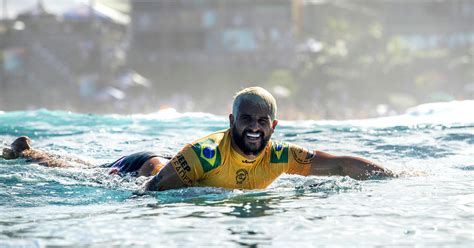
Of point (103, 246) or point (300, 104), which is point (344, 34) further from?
point (103, 246)

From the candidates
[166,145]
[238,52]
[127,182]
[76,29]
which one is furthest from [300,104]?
[127,182]

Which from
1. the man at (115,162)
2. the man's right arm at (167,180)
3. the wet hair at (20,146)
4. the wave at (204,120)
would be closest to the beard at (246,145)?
the man's right arm at (167,180)

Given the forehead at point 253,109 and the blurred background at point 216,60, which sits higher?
the blurred background at point 216,60

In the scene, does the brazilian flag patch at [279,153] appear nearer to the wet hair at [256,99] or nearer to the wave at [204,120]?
the wet hair at [256,99]

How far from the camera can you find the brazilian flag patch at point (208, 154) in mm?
7559

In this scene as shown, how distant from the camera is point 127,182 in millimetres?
8766

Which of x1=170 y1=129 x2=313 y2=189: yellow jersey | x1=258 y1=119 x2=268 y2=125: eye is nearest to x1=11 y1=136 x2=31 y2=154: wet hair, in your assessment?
x1=170 y1=129 x2=313 y2=189: yellow jersey

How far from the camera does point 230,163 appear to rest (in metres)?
7.79

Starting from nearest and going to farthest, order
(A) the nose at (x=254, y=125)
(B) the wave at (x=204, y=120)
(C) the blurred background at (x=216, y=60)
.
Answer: (A) the nose at (x=254, y=125) < (B) the wave at (x=204, y=120) < (C) the blurred background at (x=216, y=60)

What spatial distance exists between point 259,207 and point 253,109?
3.00ft

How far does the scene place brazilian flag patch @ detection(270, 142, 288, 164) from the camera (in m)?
8.14

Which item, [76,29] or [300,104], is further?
[76,29]

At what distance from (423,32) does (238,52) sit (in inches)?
629

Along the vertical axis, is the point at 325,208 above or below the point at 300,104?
below
